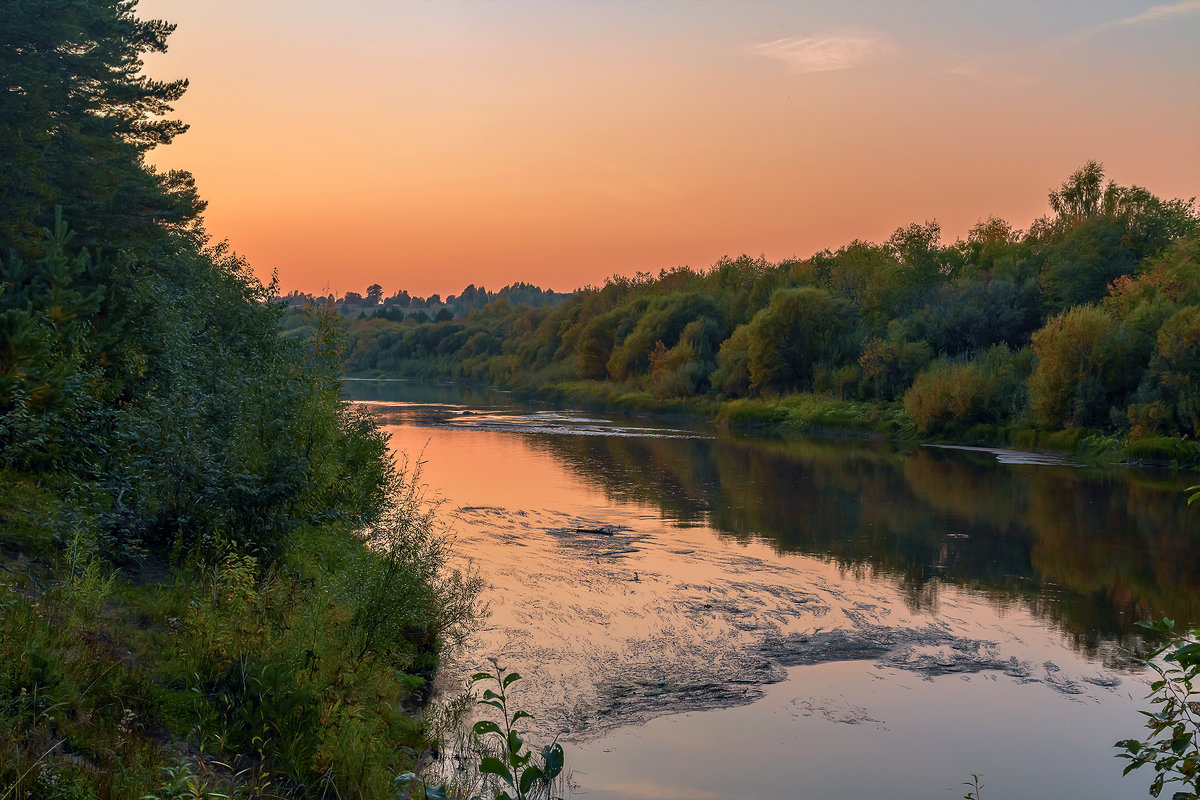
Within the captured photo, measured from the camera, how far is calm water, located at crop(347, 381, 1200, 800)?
356 inches

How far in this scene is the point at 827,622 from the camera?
13562 millimetres

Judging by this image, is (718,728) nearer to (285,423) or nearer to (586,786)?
(586,786)

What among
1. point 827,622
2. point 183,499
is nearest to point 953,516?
point 827,622

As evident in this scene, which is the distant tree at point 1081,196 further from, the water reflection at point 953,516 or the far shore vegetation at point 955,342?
the water reflection at point 953,516

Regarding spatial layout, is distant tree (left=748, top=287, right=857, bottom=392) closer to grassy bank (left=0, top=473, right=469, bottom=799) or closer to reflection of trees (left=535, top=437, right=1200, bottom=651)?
reflection of trees (left=535, top=437, right=1200, bottom=651)

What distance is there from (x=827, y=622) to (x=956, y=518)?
10.6m

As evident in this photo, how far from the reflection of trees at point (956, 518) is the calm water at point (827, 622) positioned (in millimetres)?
100

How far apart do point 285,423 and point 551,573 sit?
629 centimetres

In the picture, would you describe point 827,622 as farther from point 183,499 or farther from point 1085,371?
point 1085,371

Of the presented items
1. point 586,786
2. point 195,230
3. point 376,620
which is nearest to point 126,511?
point 376,620

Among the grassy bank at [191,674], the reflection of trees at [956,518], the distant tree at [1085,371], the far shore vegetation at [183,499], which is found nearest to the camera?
the grassy bank at [191,674]

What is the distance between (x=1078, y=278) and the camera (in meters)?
46.7

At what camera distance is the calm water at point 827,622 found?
29.7 ft

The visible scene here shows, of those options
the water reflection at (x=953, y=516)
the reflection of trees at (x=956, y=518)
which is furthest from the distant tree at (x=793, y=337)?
the reflection of trees at (x=956, y=518)
